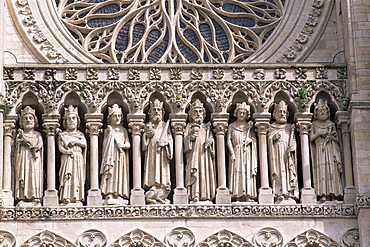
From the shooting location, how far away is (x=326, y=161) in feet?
90.5

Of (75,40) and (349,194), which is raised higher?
(75,40)

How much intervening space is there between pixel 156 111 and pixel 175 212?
1.91 meters

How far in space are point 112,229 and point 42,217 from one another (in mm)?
1200

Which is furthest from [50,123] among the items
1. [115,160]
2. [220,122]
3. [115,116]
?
[220,122]

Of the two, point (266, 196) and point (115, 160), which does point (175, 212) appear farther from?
point (266, 196)

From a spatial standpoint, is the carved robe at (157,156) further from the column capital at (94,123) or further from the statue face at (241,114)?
the statue face at (241,114)

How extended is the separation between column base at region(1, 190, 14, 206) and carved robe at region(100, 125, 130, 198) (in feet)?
5.05

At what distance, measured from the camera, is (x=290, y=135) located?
27859 millimetres

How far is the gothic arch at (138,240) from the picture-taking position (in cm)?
2677

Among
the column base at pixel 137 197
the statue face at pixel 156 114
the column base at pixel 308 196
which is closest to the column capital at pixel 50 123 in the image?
the statue face at pixel 156 114

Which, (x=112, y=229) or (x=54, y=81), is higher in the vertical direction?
(x=54, y=81)

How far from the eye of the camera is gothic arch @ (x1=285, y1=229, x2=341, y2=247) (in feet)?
88.2

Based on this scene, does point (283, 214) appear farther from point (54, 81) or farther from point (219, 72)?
point (54, 81)

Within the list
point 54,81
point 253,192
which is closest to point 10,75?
point 54,81
